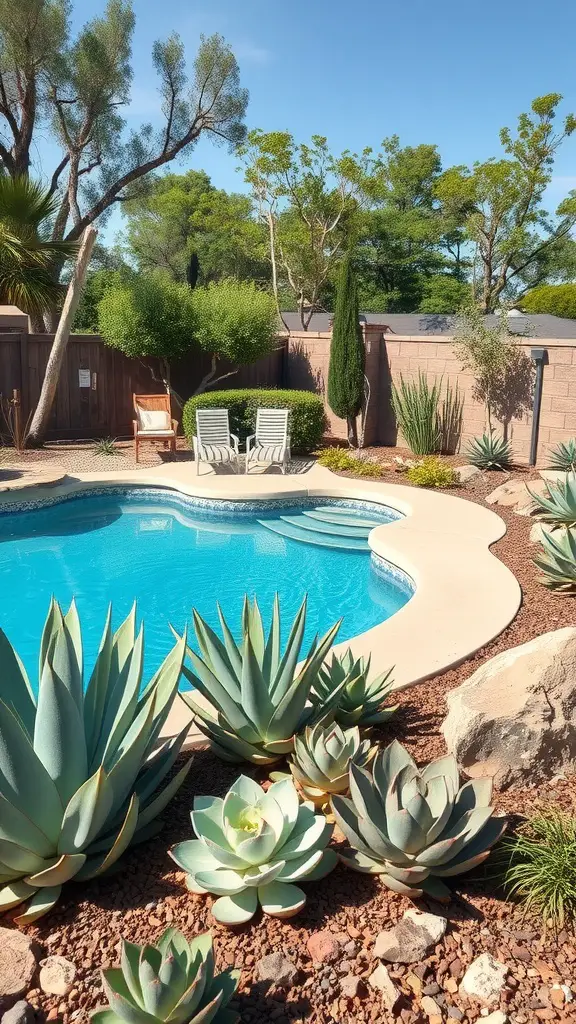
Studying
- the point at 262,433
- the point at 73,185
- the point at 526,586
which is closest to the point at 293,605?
the point at 526,586

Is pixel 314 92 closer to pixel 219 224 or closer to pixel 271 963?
pixel 219 224

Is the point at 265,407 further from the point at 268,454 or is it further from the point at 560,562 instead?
the point at 560,562

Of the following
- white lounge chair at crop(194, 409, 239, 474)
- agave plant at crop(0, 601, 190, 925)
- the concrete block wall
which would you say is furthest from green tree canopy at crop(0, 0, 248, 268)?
agave plant at crop(0, 601, 190, 925)

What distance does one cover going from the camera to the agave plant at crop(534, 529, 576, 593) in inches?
247

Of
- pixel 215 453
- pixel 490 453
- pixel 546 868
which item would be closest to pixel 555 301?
pixel 490 453

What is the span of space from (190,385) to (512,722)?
44.4 ft

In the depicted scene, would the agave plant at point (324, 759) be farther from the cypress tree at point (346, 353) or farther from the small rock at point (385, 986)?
the cypress tree at point (346, 353)

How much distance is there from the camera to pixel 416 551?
794cm

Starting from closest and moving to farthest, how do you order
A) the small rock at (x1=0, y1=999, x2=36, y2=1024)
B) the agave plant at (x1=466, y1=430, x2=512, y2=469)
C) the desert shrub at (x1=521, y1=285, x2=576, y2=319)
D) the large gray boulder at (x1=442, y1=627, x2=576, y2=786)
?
1. the small rock at (x1=0, y1=999, x2=36, y2=1024)
2. the large gray boulder at (x1=442, y1=627, x2=576, y2=786)
3. the agave plant at (x1=466, y1=430, x2=512, y2=469)
4. the desert shrub at (x1=521, y1=285, x2=576, y2=319)

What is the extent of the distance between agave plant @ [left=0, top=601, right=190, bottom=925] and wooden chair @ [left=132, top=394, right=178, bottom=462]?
10.1 metres

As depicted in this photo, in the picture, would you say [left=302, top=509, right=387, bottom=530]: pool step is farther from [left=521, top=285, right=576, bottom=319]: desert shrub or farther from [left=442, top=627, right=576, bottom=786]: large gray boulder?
[left=521, top=285, right=576, bottom=319]: desert shrub

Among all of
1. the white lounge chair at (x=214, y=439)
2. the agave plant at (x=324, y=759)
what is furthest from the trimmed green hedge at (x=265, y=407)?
the agave plant at (x=324, y=759)

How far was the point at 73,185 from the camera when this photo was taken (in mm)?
23844

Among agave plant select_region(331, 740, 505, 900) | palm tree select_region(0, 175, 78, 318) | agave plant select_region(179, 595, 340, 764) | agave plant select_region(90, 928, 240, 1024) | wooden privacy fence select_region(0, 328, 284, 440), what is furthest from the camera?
wooden privacy fence select_region(0, 328, 284, 440)
